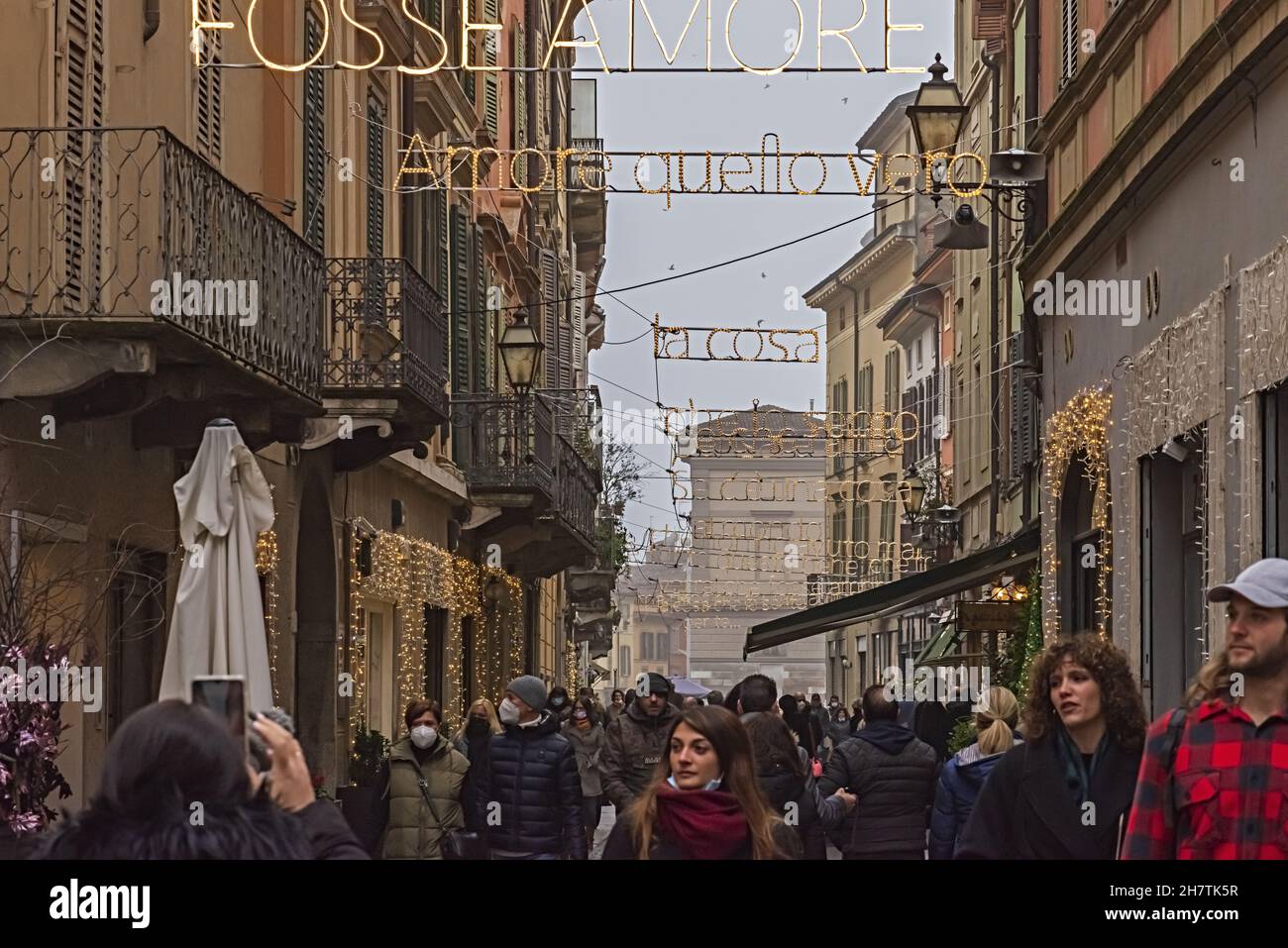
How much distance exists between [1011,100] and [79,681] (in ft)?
62.7

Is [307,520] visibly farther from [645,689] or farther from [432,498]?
[645,689]

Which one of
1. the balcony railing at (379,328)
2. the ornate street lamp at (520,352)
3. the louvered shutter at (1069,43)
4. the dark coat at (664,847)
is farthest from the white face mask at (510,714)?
the ornate street lamp at (520,352)

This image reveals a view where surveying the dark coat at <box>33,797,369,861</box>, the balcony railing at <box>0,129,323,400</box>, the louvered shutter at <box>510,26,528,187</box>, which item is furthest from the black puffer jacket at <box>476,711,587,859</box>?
the louvered shutter at <box>510,26,528,187</box>

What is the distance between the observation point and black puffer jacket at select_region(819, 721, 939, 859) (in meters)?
12.4

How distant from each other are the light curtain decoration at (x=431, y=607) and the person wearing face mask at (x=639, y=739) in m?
9.25

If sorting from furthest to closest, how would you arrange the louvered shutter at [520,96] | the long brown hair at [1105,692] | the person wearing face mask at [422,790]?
1. the louvered shutter at [520,96]
2. the person wearing face mask at [422,790]
3. the long brown hair at [1105,692]

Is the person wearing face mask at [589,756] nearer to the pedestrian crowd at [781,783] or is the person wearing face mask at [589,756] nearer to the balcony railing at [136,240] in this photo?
the balcony railing at [136,240]

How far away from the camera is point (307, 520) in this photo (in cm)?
2209

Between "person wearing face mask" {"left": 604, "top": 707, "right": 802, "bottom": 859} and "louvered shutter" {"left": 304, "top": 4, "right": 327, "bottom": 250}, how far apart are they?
14372 millimetres

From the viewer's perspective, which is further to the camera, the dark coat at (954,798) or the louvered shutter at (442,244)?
the louvered shutter at (442,244)

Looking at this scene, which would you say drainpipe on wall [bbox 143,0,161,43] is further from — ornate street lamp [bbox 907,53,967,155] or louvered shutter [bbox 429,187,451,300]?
louvered shutter [bbox 429,187,451,300]

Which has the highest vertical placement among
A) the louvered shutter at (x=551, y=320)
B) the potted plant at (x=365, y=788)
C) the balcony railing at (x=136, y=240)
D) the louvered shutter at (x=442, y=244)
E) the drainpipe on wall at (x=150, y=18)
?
the louvered shutter at (x=551, y=320)

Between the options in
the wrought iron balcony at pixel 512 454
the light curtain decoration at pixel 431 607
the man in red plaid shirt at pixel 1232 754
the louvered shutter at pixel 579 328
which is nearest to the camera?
the man in red plaid shirt at pixel 1232 754

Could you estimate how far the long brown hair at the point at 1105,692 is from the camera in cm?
751
